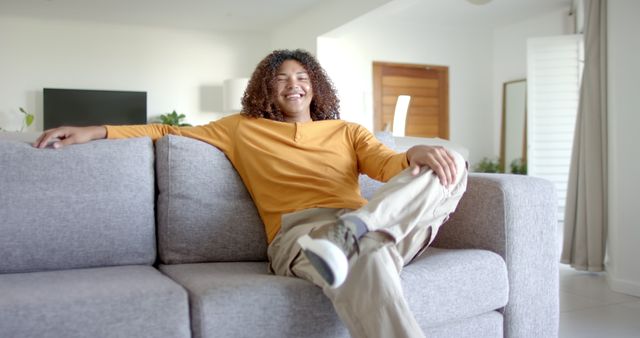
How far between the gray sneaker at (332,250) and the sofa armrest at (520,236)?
66 cm

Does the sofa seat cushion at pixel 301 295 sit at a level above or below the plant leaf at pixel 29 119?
below

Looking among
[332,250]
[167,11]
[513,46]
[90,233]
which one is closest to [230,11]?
[167,11]

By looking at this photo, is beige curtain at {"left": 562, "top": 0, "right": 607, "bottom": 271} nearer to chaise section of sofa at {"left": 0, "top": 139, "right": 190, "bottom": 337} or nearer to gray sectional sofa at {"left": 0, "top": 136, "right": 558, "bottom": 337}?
gray sectional sofa at {"left": 0, "top": 136, "right": 558, "bottom": 337}

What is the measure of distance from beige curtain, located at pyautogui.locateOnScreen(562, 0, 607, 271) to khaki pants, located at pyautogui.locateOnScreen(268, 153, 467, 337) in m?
2.21

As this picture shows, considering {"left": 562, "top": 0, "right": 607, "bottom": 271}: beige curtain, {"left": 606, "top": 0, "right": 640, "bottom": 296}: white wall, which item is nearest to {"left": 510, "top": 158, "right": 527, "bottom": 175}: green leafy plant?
{"left": 562, "top": 0, "right": 607, "bottom": 271}: beige curtain

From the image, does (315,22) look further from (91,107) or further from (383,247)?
(383,247)

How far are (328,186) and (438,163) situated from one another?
408mm

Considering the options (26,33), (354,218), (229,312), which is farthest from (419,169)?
(26,33)

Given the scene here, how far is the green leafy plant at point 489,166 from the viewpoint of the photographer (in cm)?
711

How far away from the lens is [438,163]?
150 centimetres

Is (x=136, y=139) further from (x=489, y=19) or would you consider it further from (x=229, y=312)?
(x=489, y=19)

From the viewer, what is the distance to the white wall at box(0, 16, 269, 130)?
676 centimetres

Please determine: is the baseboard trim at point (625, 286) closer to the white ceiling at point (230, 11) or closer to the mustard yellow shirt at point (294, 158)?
the mustard yellow shirt at point (294, 158)

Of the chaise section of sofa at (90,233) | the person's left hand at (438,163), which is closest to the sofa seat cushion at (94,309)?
the chaise section of sofa at (90,233)
